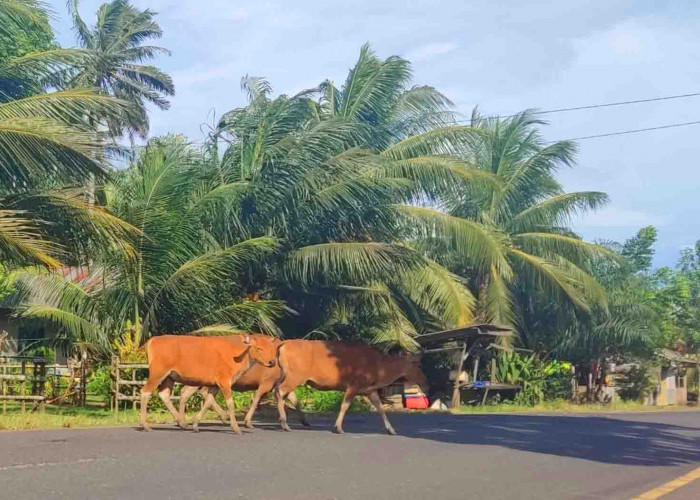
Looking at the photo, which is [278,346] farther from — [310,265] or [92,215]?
[310,265]

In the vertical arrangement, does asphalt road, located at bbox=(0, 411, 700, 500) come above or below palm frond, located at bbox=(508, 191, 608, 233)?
below

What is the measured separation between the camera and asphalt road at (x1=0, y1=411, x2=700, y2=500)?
919 cm

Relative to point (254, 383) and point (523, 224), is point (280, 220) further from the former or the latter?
point (523, 224)

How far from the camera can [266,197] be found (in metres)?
21.4

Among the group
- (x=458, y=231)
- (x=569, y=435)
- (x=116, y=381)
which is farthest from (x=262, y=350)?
(x=458, y=231)

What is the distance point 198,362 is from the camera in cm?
1516

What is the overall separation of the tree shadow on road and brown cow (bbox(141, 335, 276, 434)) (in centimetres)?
227

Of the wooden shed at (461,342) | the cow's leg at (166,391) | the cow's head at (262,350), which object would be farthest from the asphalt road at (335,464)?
the wooden shed at (461,342)

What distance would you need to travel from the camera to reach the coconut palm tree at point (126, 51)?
3784 centimetres

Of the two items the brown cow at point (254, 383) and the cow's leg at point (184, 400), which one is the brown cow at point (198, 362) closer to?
the cow's leg at point (184, 400)

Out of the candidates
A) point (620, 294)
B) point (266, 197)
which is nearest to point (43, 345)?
point (266, 197)

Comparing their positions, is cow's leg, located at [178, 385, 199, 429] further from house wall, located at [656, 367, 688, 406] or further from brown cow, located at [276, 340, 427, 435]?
house wall, located at [656, 367, 688, 406]

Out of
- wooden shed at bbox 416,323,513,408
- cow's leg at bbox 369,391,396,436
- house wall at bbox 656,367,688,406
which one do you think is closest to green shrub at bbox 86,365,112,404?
cow's leg at bbox 369,391,396,436

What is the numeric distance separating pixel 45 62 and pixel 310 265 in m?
7.27
